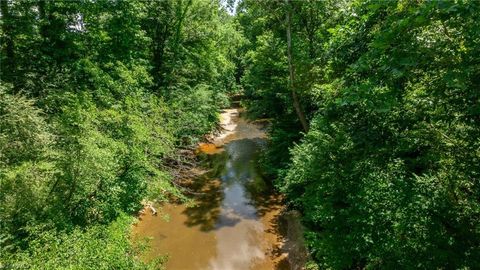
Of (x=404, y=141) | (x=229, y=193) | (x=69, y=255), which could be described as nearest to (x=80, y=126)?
(x=69, y=255)

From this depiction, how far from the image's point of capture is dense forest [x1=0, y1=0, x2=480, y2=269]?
423cm

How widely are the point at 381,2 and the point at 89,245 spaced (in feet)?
22.9

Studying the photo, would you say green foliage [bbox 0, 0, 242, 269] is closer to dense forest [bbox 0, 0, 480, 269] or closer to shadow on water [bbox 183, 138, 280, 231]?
dense forest [bbox 0, 0, 480, 269]

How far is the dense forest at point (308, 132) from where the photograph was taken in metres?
4.23

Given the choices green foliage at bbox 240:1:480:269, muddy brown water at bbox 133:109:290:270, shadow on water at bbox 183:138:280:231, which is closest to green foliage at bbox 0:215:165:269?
muddy brown water at bbox 133:109:290:270

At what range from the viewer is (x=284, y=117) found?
54.0ft

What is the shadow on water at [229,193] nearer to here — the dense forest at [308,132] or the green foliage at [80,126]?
the dense forest at [308,132]

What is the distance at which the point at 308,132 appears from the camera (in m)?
9.88

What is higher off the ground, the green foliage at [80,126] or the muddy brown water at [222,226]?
the green foliage at [80,126]

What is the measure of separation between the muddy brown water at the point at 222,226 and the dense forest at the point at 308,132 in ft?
3.72

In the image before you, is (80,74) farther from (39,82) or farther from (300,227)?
(300,227)

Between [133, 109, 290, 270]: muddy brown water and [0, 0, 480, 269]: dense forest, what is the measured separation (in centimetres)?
113

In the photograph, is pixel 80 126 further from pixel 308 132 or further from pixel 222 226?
pixel 308 132

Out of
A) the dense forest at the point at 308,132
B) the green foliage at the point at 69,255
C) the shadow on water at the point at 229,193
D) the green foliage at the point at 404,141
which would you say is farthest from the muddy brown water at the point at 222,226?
the green foliage at the point at 404,141
